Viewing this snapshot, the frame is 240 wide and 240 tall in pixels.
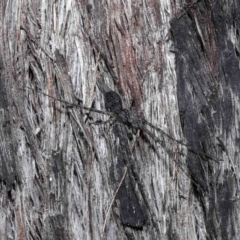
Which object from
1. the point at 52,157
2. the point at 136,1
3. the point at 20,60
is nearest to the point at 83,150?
the point at 52,157

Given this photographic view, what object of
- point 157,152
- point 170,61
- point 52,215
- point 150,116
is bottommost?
point 52,215

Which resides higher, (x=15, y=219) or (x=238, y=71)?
(x=238, y=71)

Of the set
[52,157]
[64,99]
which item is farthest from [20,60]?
[52,157]

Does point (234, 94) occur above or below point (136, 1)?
below

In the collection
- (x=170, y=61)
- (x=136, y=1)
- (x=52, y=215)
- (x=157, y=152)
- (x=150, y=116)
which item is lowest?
(x=52, y=215)

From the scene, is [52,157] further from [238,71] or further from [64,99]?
[238,71]

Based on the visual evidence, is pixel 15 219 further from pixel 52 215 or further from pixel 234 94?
pixel 234 94

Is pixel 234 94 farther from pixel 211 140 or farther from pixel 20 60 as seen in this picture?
pixel 20 60
